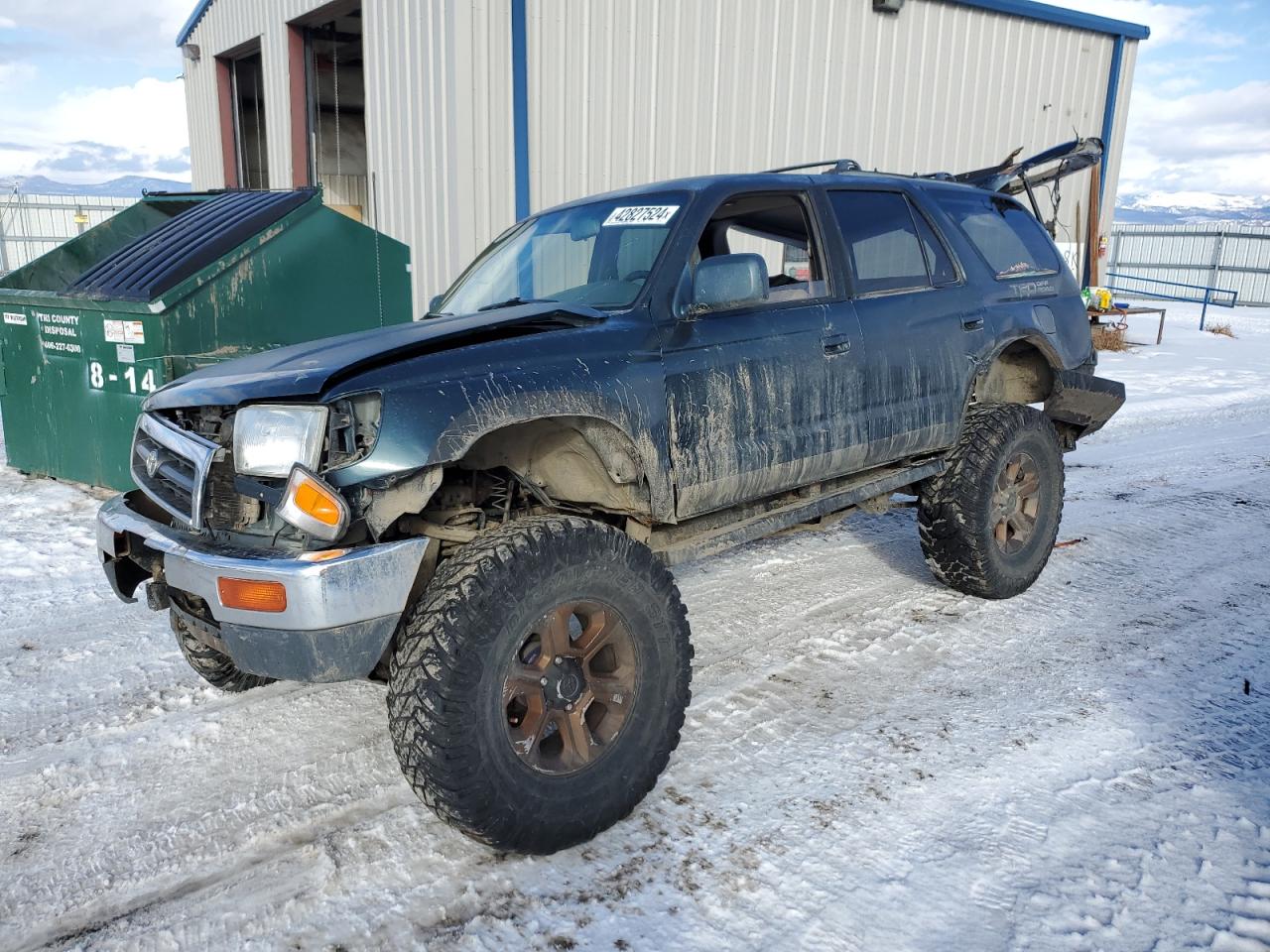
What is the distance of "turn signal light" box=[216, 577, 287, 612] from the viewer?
2.38m

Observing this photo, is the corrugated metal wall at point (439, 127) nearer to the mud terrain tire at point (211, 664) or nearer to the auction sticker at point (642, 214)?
the auction sticker at point (642, 214)

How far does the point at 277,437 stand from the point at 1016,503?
141 inches

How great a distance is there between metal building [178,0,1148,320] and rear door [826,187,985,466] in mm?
5854

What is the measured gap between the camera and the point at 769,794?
292 cm

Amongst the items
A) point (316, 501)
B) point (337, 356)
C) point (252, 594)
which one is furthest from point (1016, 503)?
point (252, 594)

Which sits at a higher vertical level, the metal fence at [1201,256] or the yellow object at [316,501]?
the metal fence at [1201,256]

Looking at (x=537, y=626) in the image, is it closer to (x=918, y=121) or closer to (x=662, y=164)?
(x=662, y=164)

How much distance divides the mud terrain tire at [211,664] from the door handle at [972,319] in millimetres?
3348

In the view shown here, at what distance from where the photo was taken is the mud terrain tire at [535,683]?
244cm

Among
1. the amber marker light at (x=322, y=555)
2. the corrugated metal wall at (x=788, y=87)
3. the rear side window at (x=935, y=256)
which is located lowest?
the amber marker light at (x=322, y=555)

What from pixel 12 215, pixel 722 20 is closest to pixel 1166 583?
pixel 722 20

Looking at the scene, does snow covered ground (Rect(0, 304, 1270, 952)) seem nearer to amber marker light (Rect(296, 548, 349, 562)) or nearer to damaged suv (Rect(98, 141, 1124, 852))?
damaged suv (Rect(98, 141, 1124, 852))

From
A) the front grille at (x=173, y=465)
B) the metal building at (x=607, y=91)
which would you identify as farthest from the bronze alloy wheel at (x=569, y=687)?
the metal building at (x=607, y=91)

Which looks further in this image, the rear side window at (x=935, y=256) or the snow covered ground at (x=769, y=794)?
the rear side window at (x=935, y=256)
